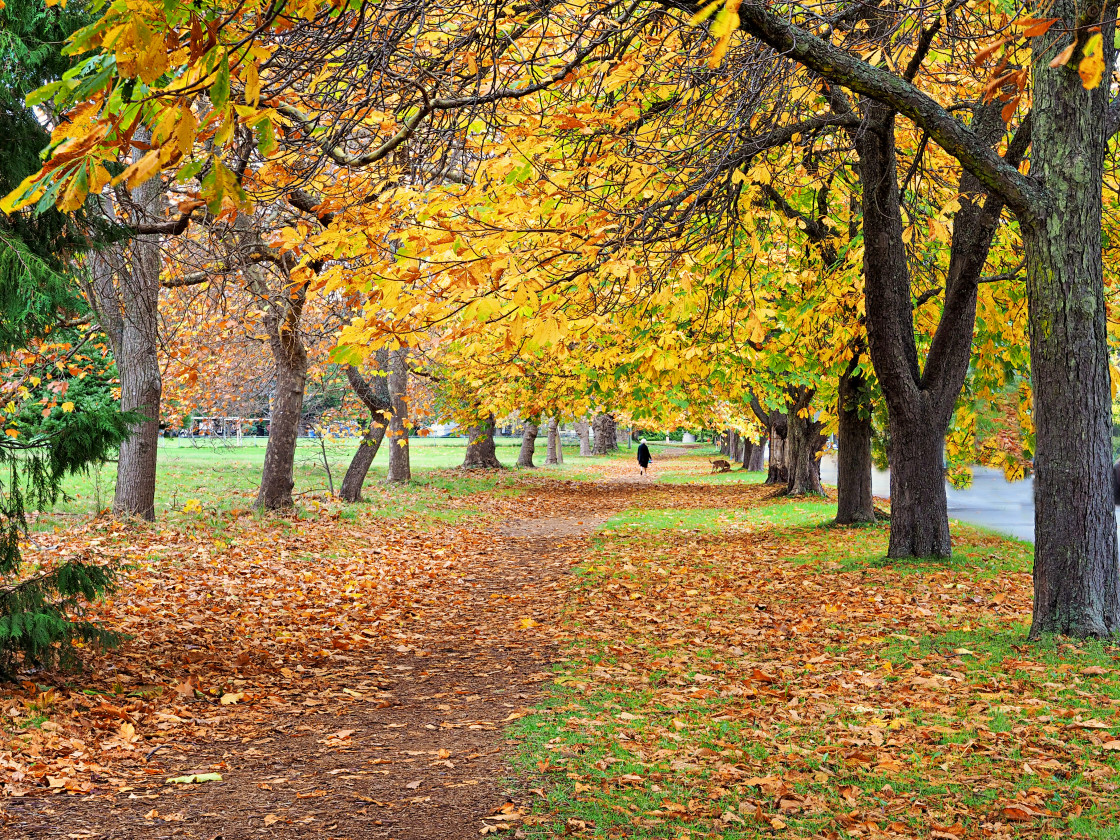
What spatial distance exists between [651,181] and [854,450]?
358 inches

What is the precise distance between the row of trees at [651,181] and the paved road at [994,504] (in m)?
7.82

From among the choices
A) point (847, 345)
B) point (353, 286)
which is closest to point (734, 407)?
point (847, 345)

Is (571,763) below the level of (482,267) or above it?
below

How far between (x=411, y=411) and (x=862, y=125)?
2437 centimetres

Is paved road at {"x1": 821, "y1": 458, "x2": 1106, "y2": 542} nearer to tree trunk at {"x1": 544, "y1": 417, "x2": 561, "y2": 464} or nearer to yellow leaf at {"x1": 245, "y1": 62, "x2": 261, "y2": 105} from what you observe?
tree trunk at {"x1": 544, "y1": 417, "x2": 561, "y2": 464}

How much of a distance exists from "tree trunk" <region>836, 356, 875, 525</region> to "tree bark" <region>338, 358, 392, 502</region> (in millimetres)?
8731

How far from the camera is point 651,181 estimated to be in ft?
23.8

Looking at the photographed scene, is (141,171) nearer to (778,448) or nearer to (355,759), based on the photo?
(355,759)

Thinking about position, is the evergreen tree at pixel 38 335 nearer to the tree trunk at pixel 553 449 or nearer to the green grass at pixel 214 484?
the green grass at pixel 214 484

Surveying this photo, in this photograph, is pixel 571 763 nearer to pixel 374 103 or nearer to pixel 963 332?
pixel 374 103

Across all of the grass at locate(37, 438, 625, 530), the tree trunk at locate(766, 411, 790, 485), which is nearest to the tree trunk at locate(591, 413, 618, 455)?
the grass at locate(37, 438, 625, 530)

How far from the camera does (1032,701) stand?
562 centimetres

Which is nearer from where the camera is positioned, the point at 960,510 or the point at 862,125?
the point at 862,125

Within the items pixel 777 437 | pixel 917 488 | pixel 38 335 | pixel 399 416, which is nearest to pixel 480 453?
pixel 777 437
